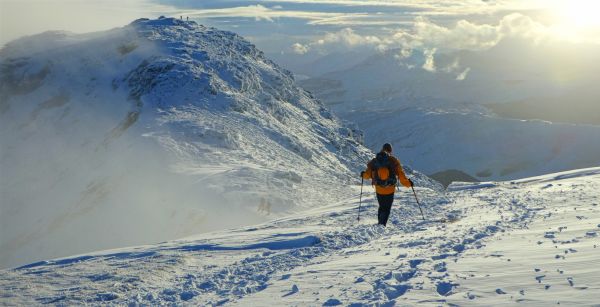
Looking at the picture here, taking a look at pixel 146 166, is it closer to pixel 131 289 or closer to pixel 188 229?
pixel 188 229

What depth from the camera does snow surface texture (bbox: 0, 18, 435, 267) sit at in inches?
1403

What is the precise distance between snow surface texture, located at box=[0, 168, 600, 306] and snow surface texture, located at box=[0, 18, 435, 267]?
50.0ft

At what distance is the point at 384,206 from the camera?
56.1 feet

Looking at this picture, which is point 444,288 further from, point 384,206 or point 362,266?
point 384,206

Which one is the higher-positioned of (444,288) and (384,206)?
(444,288)

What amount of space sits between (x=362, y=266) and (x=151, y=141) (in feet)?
122

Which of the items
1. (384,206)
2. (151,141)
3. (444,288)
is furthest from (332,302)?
(151,141)

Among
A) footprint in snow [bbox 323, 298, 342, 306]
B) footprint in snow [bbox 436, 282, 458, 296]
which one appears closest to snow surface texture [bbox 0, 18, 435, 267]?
footprint in snow [bbox 323, 298, 342, 306]

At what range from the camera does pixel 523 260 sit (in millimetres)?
9938

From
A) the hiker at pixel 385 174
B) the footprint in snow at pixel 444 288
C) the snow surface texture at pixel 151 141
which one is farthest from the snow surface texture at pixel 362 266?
the snow surface texture at pixel 151 141

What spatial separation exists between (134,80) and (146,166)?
2267 cm

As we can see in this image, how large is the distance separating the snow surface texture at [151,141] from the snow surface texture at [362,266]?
15.2 meters

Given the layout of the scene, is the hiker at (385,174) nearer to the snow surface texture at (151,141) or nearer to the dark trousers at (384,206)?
the dark trousers at (384,206)

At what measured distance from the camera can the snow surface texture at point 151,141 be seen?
35.6 m
